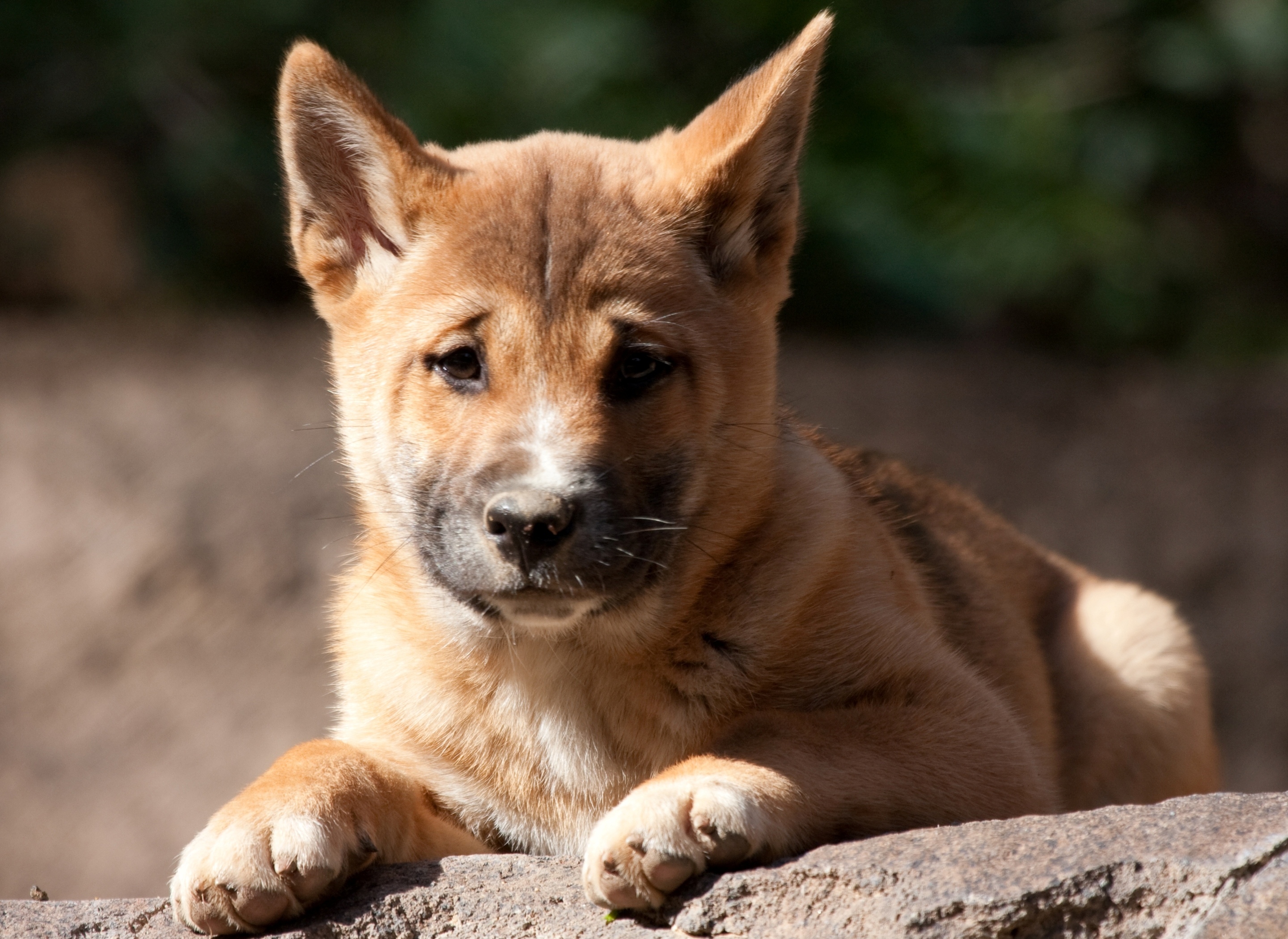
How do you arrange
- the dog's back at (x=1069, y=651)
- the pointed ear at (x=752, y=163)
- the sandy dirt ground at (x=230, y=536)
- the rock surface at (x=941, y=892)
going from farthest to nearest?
1. the sandy dirt ground at (x=230, y=536)
2. the dog's back at (x=1069, y=651)
3. the pointed ear at (x=752, y=163)
4. the rock surface at (x=941, y=892)

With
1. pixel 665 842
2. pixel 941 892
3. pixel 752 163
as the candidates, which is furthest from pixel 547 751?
pixel 752 163

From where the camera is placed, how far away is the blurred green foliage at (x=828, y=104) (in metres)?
9.91

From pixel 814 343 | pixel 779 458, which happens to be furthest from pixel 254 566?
pixel 779 458

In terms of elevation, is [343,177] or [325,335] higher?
[343,177]

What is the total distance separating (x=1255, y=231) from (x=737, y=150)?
10246 millimetres

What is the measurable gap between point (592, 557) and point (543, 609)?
9.8 inches

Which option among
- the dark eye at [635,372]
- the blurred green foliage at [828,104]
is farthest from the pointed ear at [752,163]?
the blurred green foliage at [828,104]

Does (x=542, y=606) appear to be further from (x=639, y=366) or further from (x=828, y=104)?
(x=828, y=104)

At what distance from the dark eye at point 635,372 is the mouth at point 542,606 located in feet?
2.02

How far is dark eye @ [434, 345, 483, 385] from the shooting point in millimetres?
3945

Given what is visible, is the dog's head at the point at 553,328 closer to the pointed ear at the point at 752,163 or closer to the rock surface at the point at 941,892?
the pointed ear at the point at 752,163

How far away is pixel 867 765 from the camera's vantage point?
364cm

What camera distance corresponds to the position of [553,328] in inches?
151

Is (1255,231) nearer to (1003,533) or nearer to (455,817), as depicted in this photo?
(1003,533)
